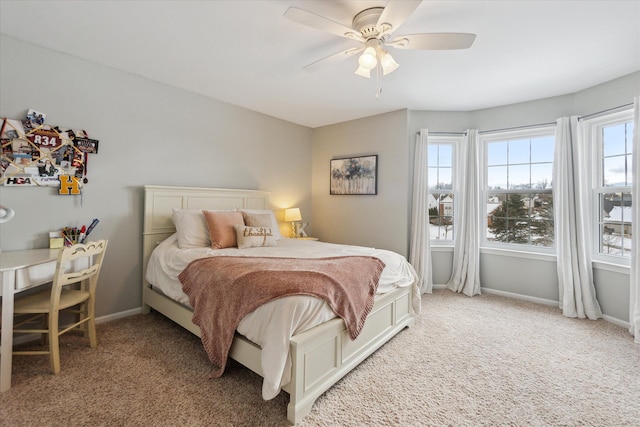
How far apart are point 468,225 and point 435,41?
108 inches

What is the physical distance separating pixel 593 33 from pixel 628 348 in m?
2.61

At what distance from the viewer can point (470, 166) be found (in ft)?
12.8

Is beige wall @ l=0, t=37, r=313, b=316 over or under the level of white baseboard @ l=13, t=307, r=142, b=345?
→ over

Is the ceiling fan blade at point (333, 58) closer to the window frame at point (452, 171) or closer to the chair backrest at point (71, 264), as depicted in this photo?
the chair backrest at point (71, 264)

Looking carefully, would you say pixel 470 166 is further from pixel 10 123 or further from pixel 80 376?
pixel 10 123

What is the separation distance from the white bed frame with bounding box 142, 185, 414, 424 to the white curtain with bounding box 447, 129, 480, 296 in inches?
60.2

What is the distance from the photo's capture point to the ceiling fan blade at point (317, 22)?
1.62 m

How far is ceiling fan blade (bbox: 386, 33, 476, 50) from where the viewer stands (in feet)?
5.86

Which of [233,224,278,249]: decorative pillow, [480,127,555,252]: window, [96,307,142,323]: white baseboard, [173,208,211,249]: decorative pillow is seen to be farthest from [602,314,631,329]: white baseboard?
[96,307,142,323]: white baseboard

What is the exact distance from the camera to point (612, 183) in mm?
3090

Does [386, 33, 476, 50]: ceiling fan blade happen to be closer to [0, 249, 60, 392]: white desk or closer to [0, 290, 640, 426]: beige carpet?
[0, 290, 640, 426]: beige carpet

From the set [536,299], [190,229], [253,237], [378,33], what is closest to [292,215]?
[253,237]

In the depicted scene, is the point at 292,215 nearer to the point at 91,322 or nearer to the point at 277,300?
the point at 91,322

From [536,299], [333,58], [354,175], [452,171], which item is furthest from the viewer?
[354,175]
